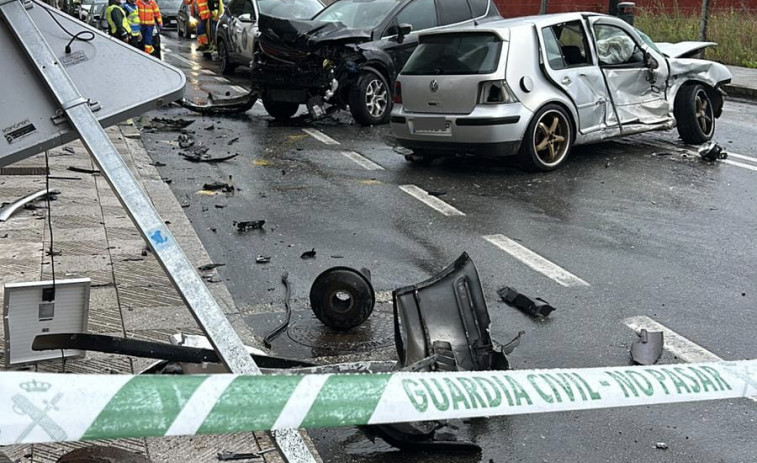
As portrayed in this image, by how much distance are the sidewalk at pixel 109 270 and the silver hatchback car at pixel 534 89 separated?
10.2 ft

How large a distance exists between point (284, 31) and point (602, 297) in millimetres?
9143

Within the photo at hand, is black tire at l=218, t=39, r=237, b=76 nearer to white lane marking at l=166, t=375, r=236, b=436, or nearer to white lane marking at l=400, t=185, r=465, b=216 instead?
white lane marking at l=400, t=185, r=465, b=216

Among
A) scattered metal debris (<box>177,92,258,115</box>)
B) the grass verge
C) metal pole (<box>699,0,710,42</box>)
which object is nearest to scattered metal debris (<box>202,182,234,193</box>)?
scattered metal debris (<box>177,92,258,115</box>)

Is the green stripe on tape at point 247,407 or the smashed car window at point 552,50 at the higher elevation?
the green stripe on tape at point 247,407

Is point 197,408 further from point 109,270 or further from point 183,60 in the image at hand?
point 183,60

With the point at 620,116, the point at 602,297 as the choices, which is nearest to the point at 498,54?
the point at 620,116

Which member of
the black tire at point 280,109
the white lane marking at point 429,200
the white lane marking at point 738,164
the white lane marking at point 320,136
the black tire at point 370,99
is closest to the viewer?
the white lane marking at point 429,200

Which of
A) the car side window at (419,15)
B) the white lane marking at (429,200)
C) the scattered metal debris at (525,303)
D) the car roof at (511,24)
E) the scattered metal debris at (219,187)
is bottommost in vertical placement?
the scattered metal debris at (219,187)

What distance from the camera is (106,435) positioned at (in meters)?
2.01

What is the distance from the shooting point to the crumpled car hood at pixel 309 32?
13.8m

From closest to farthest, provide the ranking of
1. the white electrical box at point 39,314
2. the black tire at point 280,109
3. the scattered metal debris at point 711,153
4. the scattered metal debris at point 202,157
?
the white electrical box at point 39,314 → the scattered metal debris at point 711,153 → the scattered metal debris at point 202,157 → the black tire at point 280,109

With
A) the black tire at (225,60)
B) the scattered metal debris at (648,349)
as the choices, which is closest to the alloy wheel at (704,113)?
the scattered metal debris at (648,349)

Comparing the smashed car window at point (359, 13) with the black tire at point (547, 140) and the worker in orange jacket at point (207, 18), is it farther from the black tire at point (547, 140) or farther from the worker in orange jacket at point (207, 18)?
the worker in orange jacket at point (207, 18)

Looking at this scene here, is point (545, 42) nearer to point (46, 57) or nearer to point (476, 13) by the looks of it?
point (476, 13)
